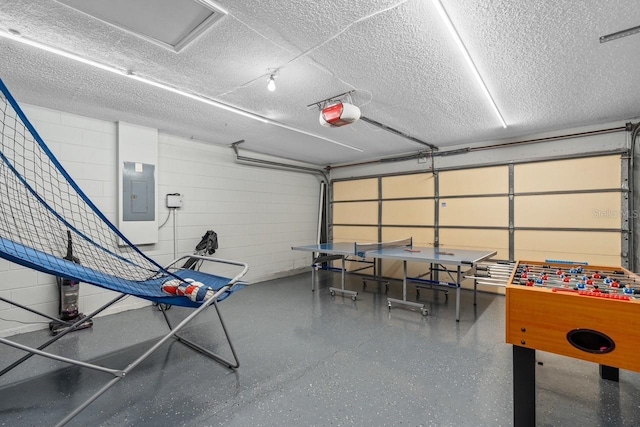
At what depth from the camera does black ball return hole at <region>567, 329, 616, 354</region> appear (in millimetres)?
1429

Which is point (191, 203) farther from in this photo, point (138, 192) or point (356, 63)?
point (356, 63)

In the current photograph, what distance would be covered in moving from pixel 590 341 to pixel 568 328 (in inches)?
7.2

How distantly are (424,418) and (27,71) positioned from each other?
14.5 feet

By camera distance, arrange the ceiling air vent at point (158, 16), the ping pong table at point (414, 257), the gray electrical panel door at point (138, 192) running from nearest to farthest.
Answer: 1. the ceiling air vent at point (158, 16)
2. the ping pong table at point (414, 257)
3. the gray electrical panel door at point (138, 192)

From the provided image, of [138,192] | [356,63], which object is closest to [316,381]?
[356,63]

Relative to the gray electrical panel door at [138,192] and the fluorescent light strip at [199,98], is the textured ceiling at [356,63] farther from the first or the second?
the gray electrical panel door at [138,192]

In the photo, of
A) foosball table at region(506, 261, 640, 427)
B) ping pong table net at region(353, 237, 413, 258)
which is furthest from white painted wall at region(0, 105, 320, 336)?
foosball table at region(506, 261, 640, 427)

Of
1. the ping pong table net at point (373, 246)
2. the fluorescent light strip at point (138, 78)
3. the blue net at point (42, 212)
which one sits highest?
the fluorescent light strip at point (138, 78)

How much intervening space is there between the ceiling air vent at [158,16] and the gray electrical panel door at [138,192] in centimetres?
249

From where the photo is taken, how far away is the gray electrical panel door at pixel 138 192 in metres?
4.04

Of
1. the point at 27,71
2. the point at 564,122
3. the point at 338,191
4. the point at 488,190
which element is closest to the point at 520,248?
the point at 488,190

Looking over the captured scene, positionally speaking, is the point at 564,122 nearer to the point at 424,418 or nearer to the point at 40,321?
the point at 424,418

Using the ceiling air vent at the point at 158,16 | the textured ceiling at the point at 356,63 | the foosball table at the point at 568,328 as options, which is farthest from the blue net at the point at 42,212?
the foosball table at the point at 568,328

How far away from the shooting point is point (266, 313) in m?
3.95
